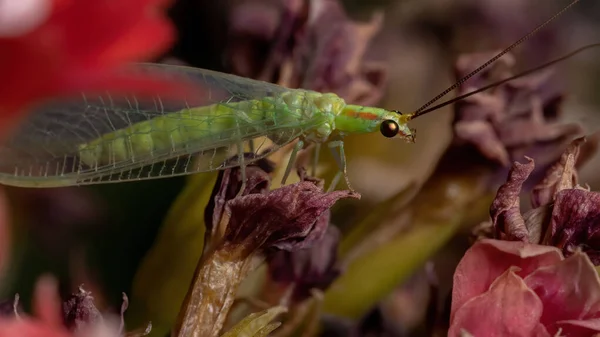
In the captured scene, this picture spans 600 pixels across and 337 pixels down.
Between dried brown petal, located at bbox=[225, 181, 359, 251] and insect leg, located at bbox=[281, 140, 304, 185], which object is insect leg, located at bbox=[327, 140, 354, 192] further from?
dried brown petal, located at bbox=[225, 181, 359, 251]

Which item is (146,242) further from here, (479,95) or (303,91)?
(479,95)

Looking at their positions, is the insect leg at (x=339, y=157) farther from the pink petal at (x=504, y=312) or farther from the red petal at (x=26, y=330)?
the red petal at (x=26, y=330)

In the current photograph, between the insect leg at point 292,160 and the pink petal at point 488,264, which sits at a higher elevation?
the insect leg at point 292,160

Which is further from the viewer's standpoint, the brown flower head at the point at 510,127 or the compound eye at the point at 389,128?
the compound eye at the point at 389,128

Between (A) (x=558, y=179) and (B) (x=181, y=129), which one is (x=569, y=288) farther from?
(B) (x=181, y=129)

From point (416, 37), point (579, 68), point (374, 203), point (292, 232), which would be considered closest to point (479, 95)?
point (374, 203)

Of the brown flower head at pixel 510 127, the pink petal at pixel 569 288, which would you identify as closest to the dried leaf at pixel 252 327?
the pink petal at pixel 569 288

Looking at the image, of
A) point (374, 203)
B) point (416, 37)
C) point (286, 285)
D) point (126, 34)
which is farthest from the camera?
point (416, 37)

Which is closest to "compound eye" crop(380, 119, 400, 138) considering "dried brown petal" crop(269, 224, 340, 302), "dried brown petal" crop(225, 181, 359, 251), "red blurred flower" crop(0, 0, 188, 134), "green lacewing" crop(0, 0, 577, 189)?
"green lacewing" crop(0, 0, 577, 189)
